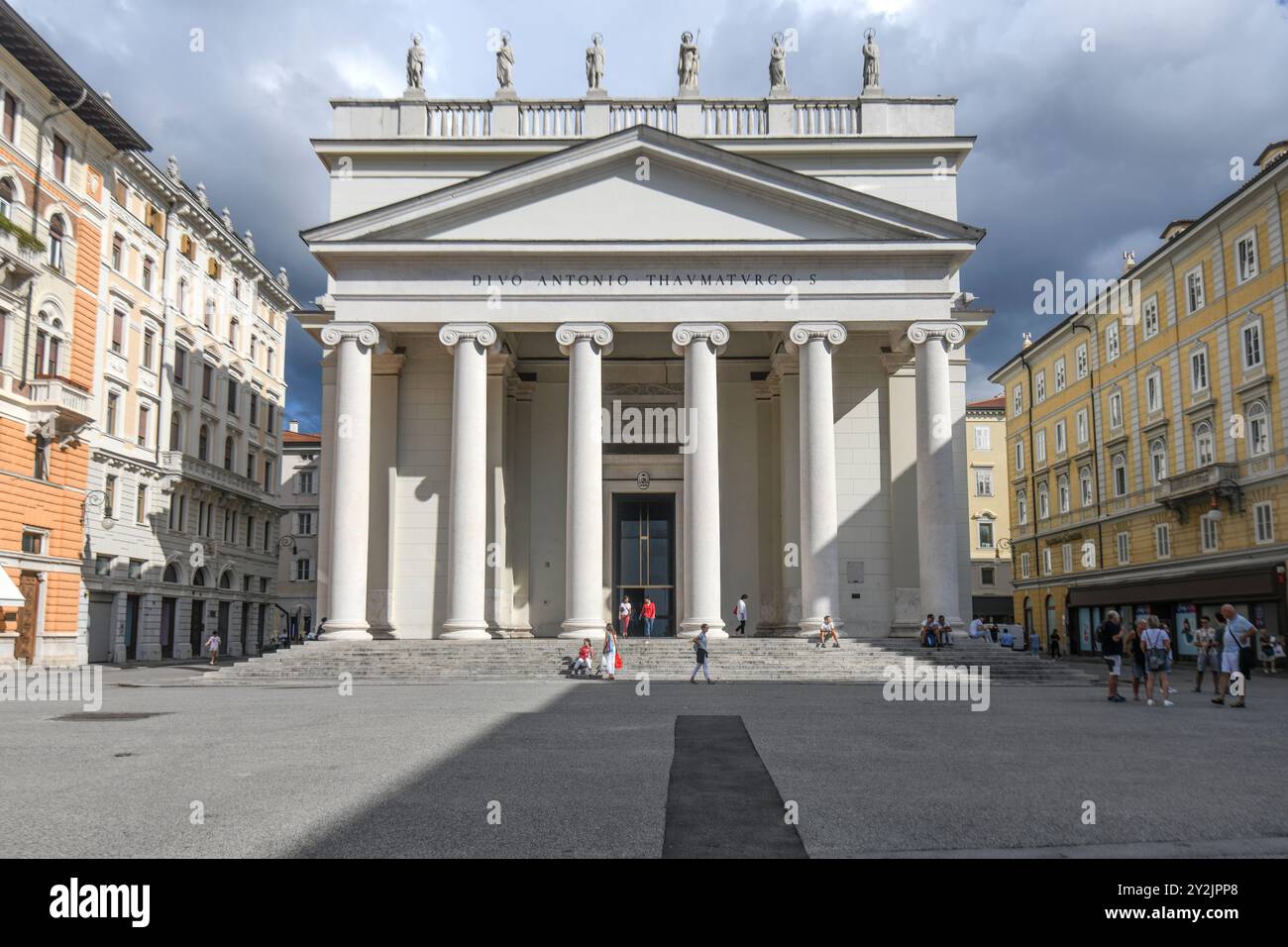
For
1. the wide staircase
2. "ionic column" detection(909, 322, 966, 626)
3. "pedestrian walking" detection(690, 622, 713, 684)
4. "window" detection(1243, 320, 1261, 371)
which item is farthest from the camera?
"window" detection(1243, 320, 1261, 371)

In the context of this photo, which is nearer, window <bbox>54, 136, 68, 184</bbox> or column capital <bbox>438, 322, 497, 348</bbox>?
column capital <bbox>438, 322, 497, 348</bbox>

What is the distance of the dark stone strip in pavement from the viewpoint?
23.0 feet

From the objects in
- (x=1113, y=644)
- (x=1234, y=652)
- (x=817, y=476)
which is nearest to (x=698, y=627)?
(x=817, y=476)

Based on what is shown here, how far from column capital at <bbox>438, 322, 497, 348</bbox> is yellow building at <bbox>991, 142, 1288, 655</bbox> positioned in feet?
88.2

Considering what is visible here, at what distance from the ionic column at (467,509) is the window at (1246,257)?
28.4 meters

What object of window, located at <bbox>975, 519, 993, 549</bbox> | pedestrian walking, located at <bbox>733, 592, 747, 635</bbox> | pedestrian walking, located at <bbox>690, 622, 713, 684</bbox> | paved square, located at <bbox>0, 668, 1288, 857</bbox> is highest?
window, located at <bbox>975, 519, 993, 549</bbox>

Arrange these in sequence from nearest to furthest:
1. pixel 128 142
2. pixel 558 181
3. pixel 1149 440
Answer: pixel 558 181 < pixel 128 142 < pixel 1149 440

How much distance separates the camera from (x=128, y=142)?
4312 cm

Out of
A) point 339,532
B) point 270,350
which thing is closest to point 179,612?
point 270,350

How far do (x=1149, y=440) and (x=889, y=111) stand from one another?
2141 cm

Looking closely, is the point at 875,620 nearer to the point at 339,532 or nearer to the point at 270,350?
the point at 339,532

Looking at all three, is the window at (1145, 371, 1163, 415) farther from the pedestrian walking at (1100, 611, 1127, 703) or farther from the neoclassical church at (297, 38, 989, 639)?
the pedestrian walking at (1100, 611, 1127, 703)

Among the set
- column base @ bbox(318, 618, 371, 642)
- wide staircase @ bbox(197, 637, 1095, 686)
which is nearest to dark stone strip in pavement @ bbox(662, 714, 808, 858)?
wide staircase @ bbox(197, 637, 1095, 686)

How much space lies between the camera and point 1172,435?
149 ft
